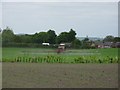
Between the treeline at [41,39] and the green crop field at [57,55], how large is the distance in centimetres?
45

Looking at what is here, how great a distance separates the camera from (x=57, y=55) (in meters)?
17.9

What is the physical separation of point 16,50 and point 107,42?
5.07 metres

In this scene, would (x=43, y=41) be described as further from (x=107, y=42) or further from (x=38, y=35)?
(x=107, y=42)

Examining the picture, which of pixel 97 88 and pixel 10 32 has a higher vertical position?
pixel 10 32

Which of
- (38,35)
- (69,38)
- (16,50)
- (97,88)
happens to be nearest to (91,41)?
Result: (69,38)

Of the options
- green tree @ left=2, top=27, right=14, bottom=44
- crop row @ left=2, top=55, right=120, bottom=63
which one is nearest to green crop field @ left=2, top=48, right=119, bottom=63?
crop row @ left=2, top=55, right=120, bottom=63

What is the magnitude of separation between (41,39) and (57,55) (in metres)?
1.31

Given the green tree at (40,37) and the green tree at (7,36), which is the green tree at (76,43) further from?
the green tree at (7,36)

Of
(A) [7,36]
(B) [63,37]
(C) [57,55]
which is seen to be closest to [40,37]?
(C) [57,55]

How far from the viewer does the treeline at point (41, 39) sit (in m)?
16.6

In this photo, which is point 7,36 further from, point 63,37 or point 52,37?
point 63,37

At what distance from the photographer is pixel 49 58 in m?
17.6

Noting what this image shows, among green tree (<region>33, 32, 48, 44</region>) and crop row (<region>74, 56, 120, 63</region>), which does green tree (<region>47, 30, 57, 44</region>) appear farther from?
crop row (<region>74, 56, 120, 63</region>)

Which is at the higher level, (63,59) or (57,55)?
(57,55)
